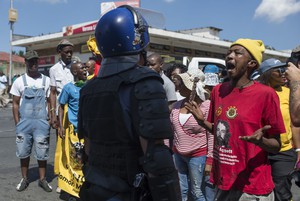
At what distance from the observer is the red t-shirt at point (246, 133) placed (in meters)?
2.57

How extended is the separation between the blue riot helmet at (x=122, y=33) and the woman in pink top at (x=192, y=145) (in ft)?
5.93

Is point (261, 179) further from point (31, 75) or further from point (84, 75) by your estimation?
point (31, 75)

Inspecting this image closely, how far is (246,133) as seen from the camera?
2.57m

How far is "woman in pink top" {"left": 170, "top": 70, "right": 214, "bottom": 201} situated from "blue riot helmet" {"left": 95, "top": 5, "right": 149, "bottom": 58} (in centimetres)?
181

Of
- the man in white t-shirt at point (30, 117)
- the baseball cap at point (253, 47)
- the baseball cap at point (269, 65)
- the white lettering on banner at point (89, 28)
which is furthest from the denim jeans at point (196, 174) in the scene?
the white lettering on banner at point (89, 28)

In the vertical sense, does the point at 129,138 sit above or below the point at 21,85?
below

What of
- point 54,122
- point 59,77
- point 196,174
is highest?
point 59,77

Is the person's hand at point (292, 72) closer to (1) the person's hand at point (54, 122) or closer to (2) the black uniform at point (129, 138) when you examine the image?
(2) the black uniform at point (129, 138)

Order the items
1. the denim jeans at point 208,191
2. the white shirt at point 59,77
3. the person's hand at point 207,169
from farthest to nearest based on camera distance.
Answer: the white shirt at point 59,77 < the denim jeans at point 208,191 < the person's hand at point 207,169

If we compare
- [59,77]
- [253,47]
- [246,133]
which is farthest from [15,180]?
[253,47]

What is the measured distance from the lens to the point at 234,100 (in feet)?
8.81

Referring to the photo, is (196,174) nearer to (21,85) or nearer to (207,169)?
(207,169)

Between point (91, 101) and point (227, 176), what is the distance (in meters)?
1.20

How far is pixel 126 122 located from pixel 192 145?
83.8 inches
